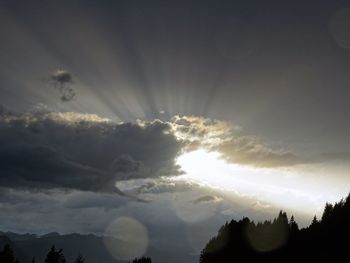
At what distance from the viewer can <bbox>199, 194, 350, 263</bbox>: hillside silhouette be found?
386 ft

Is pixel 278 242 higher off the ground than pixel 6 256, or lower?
higher

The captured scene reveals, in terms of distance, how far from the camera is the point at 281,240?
135250mm

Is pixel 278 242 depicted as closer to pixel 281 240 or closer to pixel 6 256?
pixel 281 240

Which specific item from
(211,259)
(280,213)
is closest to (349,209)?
(280,213)

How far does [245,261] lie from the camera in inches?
5084

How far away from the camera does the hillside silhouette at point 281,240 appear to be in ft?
386

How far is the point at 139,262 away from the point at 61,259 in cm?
5493

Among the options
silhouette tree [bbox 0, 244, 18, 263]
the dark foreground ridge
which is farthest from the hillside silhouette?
silhouette tree [bbox 0, 244, 18, 263]

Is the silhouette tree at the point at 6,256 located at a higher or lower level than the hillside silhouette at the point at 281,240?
lower

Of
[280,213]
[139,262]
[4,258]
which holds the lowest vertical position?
[4,258]

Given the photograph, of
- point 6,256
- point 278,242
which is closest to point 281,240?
point 278,242

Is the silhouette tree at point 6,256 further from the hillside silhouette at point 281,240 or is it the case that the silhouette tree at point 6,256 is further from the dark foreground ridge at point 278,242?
the hillside silhouette at point 281,240

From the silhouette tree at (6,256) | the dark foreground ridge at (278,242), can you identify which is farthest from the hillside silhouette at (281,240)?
the silhouette tree at (6,256)

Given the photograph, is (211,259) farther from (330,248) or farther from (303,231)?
(330,248)
